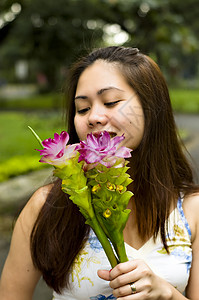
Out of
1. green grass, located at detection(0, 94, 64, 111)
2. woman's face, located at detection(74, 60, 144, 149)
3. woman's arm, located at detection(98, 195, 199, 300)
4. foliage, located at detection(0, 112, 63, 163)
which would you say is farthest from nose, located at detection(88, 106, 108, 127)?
green grass, located at detection(0, 94, 64, 111)

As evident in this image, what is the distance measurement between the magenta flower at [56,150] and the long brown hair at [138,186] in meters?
0.67

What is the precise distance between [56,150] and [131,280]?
1.34 ft

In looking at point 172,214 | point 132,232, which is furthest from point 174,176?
point 132,232

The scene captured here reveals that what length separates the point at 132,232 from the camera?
1.73 m

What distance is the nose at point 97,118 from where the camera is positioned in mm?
1524

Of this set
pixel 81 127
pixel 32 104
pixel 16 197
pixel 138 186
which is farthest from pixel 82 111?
pixel 32 104

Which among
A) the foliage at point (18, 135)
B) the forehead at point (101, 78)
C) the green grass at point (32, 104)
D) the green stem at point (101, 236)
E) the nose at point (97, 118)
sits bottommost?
the green grass at point (32, 104)

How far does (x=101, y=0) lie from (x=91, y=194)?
5.14 metres

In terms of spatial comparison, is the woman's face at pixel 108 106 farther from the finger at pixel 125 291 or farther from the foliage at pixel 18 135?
the foliage at pixel 18 135

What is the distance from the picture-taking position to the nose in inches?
60.0

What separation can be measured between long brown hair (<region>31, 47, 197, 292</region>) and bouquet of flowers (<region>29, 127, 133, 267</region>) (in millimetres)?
579

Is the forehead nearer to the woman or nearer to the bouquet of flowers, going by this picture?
the woman

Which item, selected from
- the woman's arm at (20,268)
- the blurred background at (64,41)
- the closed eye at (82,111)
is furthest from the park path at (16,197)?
the closed eye at (82,111)

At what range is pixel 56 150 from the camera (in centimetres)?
107
